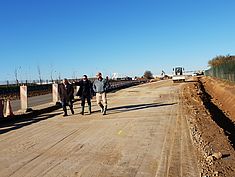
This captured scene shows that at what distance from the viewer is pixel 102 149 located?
934 cm

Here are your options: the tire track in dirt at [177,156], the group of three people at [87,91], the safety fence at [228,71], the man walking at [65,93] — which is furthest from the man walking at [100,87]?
the safety fence at [228,71]

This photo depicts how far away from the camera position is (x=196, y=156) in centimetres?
828

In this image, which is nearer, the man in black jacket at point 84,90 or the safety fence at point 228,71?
the man in black jacket at point 84,90

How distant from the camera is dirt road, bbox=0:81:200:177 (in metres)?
7.39

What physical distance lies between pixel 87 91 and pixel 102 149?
883 cm

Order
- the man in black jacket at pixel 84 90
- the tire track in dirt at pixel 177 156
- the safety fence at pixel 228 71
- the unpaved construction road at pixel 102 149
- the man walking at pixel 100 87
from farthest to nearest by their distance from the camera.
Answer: the safety fence at pixel 228 71
the man in black jacket at pixel 84 90
the man walking at pixel 100 87
the unpaved construction road at pixel 102 149
the tire track in dirt at pixel 177 156

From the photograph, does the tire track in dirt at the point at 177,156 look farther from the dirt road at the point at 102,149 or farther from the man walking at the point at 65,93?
the man walking at the point at 65,93

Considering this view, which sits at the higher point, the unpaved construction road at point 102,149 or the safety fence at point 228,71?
the safety fence at point 228,71

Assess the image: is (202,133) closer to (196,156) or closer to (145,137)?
(145,137)

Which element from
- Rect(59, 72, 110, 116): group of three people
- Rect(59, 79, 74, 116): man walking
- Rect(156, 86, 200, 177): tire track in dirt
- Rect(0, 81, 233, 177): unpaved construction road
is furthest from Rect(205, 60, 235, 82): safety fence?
Rect(156, 86, 200, 177): tire track in dirt

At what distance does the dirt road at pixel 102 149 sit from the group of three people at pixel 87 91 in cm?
299

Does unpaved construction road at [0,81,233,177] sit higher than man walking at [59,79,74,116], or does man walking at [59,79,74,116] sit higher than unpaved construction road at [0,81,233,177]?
man walking at [59,79,74,116]

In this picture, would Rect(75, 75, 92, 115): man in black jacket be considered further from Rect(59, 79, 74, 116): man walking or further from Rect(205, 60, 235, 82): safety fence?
Rect(205, 60, 235, 82): safety fence

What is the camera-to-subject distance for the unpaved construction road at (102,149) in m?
7.38
